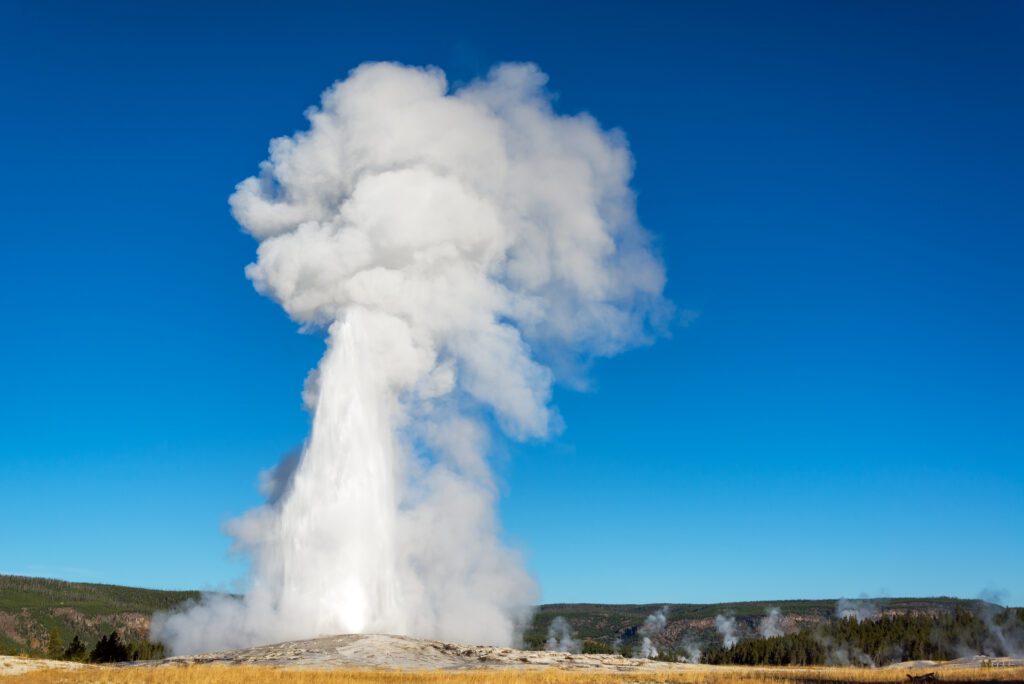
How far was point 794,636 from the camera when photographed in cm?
13638

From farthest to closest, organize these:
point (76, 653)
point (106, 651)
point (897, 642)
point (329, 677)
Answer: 1. point (897, 642)
2. point (76, 653)
3. point (106, 651)
4. point (329, 677)

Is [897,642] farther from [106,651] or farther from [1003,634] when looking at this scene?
[106,651]

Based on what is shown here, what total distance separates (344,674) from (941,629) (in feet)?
373

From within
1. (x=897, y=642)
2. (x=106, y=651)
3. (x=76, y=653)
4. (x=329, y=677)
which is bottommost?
(x=76, y=653)

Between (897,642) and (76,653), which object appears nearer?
(76,653)

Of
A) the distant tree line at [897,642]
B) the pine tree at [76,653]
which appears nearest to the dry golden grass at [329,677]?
the pine tree at [76,653]

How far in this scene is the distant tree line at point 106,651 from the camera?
74.3 m

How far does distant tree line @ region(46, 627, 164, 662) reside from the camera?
244 ft

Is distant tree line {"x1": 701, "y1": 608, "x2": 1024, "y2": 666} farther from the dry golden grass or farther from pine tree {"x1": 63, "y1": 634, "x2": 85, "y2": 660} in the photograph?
pine tree {"x1": 63, "y1": 634, "x2": 85, "y2": 660}

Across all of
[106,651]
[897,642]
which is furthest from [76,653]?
[897,642]

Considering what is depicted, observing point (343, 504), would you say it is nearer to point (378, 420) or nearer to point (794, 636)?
point (378, 420)

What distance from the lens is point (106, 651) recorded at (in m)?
74.9

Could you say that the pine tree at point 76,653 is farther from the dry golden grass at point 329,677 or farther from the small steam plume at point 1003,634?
the small steam plume at point 1003,634

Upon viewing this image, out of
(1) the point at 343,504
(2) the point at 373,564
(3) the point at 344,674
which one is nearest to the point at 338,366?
(1) the point at 343,504
